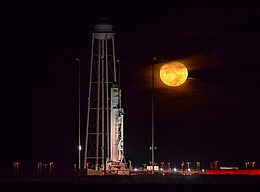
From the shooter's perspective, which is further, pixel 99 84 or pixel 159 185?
pixel 99 84

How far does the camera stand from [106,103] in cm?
8762

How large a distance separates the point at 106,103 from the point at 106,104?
513mm

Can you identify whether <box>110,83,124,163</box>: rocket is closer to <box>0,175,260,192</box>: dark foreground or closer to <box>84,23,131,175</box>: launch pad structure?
<box>84,23,131,175</box>: launch pad structure

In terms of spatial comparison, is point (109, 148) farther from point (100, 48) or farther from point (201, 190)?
point (201, 190)

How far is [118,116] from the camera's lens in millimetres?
91562

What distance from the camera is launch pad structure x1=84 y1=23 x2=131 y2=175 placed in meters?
88.2

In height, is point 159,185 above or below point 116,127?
below

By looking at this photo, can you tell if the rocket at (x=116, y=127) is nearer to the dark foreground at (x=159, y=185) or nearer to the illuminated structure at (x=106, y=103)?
the illuminated structure at (x=106, y=103)

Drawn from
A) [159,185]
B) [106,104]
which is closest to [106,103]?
[106,104]

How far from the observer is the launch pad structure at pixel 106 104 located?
8819 centimetres

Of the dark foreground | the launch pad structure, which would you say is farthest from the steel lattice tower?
the dark foreground

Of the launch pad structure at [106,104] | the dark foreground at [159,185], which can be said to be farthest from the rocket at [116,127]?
the dark foreground at [159,185]

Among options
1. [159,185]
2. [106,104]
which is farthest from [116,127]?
[159,185]

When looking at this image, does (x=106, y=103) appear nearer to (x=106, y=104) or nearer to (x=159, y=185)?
(x=106, y=104)
